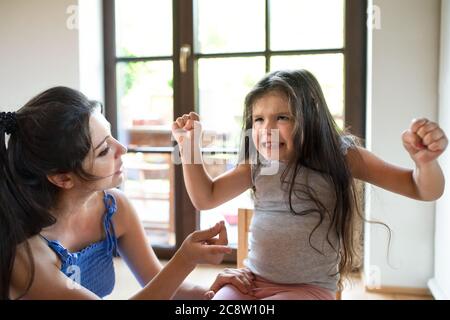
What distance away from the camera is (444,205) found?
157 cm

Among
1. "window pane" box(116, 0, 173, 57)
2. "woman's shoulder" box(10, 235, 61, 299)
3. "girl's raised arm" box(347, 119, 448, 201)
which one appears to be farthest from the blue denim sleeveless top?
"window pane" box(116, 0, 173, 57)

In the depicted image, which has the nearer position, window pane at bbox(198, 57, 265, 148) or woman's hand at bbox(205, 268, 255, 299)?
woman's hand at bbox(205, 268, 255, 299)

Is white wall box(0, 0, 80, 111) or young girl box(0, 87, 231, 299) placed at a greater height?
white wall box(0, 0, 80, 111)

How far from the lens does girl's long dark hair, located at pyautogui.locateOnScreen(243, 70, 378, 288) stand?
852 mm

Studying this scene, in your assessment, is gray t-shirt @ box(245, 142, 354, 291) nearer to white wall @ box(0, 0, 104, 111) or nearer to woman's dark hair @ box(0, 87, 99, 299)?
woman's dark hair @ box(0, 87, 99, 299)

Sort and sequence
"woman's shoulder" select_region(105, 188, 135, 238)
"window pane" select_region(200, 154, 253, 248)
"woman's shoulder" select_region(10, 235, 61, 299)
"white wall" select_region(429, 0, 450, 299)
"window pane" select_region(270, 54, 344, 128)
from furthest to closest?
"window pane" select_region(270, 54, 344, 128) → "window pane" select_region(200, 154, 253, 248) → "white wall" select_region(429, 0, 450, 299) → "woman's shoulder" select_region(105, 188, 135, 238) → "woman's shoulder" select_region(10, 235, 61, 299)

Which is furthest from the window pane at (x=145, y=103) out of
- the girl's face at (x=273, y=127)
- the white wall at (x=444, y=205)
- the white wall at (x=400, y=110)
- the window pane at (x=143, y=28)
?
the girl's face at (x=273, y=127)

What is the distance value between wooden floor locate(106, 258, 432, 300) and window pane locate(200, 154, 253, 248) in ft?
0.58

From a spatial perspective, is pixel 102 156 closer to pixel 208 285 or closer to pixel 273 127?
pixel 273 127

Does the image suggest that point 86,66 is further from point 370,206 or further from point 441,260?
point 441,260

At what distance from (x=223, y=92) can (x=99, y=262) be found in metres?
1.32

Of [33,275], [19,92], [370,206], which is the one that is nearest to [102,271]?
[33,275]

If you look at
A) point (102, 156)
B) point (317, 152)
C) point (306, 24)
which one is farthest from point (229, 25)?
point (102, 156)

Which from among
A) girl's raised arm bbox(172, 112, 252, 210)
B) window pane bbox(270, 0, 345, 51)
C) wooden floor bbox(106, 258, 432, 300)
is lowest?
wooden floor bbox(106, 258, 432, 300)
